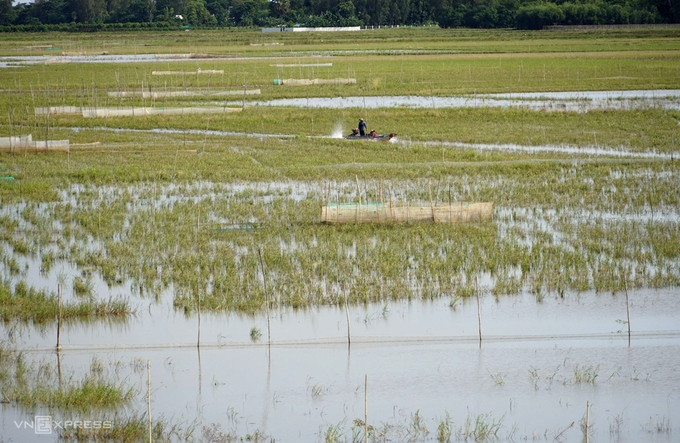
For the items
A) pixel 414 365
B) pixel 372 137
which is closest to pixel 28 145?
pixel 372 137

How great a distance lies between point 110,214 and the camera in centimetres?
1953

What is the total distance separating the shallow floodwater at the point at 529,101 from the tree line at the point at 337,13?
5106 cm

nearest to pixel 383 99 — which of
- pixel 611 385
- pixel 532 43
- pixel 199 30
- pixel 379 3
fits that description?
pixel 611 385

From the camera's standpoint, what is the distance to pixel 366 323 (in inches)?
517

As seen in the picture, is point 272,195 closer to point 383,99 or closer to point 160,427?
point 160,427

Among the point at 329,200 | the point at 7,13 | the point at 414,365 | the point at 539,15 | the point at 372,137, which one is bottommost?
the point at 414,365

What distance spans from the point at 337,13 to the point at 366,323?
114m

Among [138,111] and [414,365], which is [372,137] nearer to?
[138,111]

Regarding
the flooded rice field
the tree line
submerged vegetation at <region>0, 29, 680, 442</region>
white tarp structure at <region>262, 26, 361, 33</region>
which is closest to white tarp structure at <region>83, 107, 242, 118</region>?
submerged vegetation at <region>0, 29, 680, 442</region>

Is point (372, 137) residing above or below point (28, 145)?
below

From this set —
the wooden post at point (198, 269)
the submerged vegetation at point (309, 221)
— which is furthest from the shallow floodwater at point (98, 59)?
Answer: the wooden post at point (198, 269)

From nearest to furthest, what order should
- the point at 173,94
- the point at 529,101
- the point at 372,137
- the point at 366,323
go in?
the point at 366,323
the point at 372,137
the point at 529,101
the point at 173,94

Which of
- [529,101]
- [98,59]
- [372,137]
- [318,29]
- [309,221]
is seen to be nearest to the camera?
[309,221]

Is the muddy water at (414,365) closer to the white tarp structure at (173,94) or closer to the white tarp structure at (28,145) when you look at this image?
the white tarp structure at (28,145)
